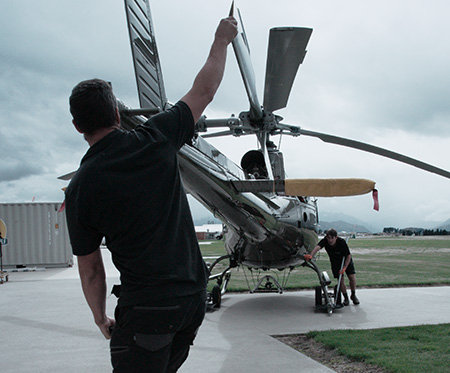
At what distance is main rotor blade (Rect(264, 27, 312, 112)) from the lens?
4695 mm

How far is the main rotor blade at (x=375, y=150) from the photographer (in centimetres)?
551

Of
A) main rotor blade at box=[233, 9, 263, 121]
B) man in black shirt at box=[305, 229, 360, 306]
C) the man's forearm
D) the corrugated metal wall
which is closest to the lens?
the man's forearm

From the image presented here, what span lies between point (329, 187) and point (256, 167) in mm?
2554

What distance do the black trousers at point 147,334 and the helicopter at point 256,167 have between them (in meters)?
1.65

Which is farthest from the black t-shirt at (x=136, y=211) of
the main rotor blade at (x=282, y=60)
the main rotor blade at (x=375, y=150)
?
the main rotor blade at (x=375, y=150)

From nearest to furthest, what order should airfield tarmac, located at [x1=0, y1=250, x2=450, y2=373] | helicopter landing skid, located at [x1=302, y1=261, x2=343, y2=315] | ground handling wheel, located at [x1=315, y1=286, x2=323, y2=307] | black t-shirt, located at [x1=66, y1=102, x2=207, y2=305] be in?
black t-shirt, located at [x1=66, y1=102, x2=207, y2=305]
airfield tarmac, located at [x1=0, y1=250, x2=450, y2=373]
helicopter landing skid, located at [x1=302, y1=261, x2=343, y2=315]
ground handling wheel, located at [x1=315, y1=286, x2=323, y2=307]

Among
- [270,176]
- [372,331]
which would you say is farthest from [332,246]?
[270,176]

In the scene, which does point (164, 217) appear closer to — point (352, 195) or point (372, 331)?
point (352, 195)

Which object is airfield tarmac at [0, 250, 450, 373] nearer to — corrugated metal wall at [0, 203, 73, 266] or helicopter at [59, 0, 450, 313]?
helicopter at [59, 0, 450, 313]

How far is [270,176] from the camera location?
19.5ft

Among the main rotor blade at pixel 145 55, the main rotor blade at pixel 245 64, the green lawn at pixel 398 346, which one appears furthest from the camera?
the main rotor blade at pixel 245 64

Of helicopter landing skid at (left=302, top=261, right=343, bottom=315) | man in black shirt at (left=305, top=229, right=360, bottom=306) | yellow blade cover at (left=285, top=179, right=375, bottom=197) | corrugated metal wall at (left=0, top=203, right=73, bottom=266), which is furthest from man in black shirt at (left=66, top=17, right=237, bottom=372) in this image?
corrugated metal wall at (left=0, top=203, right=73, bottom=266)

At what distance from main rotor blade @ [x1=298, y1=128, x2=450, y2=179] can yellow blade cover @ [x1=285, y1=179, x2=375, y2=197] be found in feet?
6.08

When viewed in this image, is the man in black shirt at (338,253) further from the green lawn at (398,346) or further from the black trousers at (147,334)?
the black trousers at (147,334)
